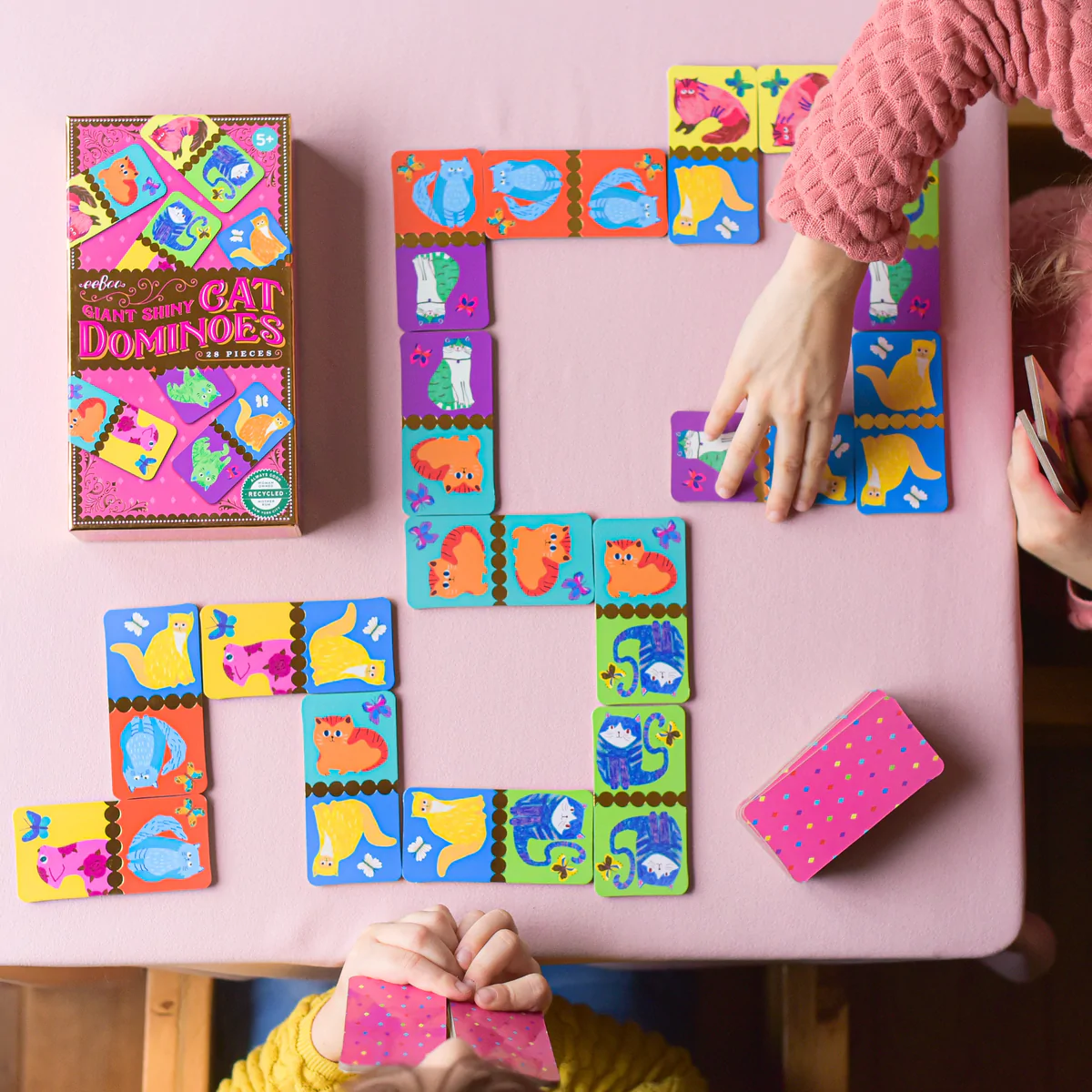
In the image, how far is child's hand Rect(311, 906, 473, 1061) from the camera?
67 centimetres

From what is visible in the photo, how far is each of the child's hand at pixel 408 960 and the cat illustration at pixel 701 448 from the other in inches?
16.2

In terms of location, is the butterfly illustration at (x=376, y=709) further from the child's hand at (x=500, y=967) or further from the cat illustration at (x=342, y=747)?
the child's hand at (x=500, y=967)

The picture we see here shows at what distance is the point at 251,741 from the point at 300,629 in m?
0.10

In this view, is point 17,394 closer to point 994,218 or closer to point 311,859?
point 311,859

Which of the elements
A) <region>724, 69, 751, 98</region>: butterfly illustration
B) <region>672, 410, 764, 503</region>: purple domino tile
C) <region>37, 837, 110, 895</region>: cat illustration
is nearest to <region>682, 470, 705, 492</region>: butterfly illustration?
<region>672, 410, 764, 503</region>: purple domino tile

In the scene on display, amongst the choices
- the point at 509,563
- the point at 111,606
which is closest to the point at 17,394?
the point at 111,606

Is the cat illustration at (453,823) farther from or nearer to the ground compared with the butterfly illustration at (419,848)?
farther from the ground

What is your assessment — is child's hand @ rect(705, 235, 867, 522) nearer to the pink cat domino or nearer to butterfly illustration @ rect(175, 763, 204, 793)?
the pink cat domino

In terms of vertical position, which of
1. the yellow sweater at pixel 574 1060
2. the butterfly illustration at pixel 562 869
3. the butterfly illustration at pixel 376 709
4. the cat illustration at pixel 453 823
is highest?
the butterfly illustration at pixel 376 709

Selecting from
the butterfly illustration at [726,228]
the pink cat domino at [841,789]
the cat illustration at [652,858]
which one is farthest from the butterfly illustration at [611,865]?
the butterfly illustration at [726,228]

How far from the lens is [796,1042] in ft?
3.03

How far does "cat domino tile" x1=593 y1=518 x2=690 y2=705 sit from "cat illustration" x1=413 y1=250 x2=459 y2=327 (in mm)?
Result: 219

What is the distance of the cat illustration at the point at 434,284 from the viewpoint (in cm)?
77

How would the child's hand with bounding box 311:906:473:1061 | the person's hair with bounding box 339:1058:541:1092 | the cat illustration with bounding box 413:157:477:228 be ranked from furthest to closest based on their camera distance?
the cat illustration with bounding box 413:157:477:228
the child's hand with bounding box 311:906:473:1061
the person's hair with bounding box 339:1058:541:1092
